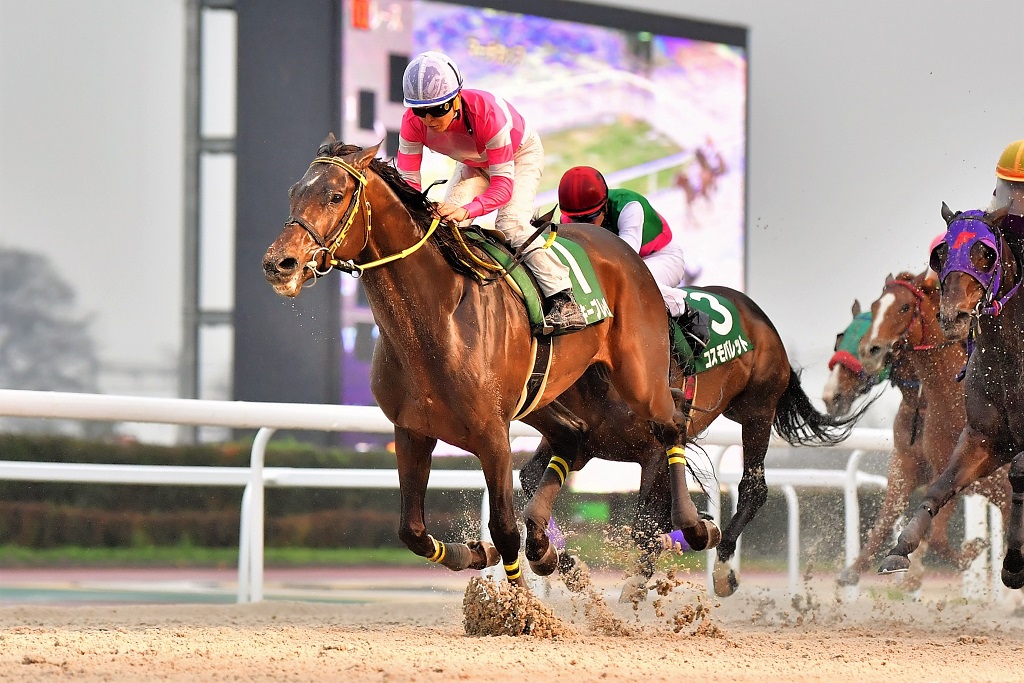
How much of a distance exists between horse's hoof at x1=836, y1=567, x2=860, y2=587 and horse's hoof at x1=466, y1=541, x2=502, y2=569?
2.45 metres

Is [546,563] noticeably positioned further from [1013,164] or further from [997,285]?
[1013,164]

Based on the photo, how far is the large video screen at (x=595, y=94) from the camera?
1112 centimetres

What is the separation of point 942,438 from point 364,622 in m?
2.80

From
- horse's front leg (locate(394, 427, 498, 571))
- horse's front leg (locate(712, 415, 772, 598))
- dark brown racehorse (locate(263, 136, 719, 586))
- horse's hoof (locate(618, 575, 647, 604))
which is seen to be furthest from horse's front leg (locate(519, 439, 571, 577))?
horse's front leg (locate(712, 415, 772, 598))

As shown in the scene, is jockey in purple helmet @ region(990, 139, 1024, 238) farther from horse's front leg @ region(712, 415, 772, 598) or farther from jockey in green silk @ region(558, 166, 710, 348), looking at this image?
horse's front leg @ region(712, 415, 772, 598)

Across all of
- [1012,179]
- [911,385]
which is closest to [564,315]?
[1012,179]

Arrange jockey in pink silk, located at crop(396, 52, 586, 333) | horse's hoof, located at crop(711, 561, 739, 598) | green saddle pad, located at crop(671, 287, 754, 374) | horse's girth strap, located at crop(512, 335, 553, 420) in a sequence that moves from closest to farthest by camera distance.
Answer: jockey in pink silk, located at crop(396, 52, 586, 333) < horse's girth strap, located at crop(512, 335, 553, 420) < green saddle pad, located at crop(671, 287, 754, 374) < horse's hoof, located at crop(711, 561, 739, 598)

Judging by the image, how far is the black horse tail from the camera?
20.9ft

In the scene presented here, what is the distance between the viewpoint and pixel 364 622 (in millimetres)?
5199

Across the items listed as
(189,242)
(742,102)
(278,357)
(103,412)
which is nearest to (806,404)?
(103,412)

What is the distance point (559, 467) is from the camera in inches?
198

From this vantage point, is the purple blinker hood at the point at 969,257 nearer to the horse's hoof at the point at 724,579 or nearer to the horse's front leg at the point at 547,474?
the horse's front leg at the point at 547,474

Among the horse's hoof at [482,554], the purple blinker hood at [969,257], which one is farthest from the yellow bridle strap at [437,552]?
the purple blinker hood at [969,257]

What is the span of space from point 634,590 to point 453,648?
67.3 inches
